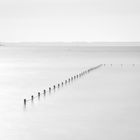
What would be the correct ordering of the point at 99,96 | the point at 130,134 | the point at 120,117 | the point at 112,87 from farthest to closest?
1. the point at 112,87
2. the point at 99,96
3. the point at 120,117
4. the point at 130,134

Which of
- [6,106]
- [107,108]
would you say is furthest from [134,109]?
[6,106]

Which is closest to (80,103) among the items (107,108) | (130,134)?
(107,108)

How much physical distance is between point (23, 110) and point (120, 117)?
25.1 ft

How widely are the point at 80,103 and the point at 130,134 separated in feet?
38.4

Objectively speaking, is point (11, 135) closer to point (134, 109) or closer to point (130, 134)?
point (130, 134)

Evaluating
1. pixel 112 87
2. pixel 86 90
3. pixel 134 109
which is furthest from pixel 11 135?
pixel 112 87

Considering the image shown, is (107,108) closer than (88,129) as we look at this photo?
No

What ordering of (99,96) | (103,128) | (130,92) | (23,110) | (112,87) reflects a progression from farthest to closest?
(112,87)
(130,92)
(99,96)
(23,110)
(103,128)

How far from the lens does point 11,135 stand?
76.7 ft

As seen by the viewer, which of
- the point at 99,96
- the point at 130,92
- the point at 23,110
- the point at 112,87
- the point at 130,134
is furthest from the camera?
the point at 112,87

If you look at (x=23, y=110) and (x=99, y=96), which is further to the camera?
(x=99, y=96)

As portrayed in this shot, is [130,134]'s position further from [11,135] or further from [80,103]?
[80,103]

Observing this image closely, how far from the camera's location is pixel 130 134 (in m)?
23.2

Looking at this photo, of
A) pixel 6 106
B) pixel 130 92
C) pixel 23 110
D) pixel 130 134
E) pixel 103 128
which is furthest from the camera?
pixel 130 92
